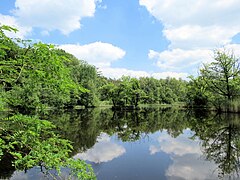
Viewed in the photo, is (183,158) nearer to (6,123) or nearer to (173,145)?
(173,145)

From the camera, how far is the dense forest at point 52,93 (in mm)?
2787

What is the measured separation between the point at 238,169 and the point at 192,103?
42665mm

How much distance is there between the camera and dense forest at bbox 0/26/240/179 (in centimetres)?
279

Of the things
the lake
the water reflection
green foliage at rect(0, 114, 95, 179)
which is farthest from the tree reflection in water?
green foliage at rect(0, 114, 95, 179)

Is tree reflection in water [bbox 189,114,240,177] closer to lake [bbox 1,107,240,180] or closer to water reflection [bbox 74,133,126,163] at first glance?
lake [bbox 1,107,240,180]

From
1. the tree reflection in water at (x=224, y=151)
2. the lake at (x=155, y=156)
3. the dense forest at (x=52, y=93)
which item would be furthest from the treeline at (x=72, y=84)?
the tree reflection in water at (x=224, y=151)

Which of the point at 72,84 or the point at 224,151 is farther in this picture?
the point at 224,151

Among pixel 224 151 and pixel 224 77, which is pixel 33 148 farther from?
pixel 224 77

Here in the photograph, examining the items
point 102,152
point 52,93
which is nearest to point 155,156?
point 102,152

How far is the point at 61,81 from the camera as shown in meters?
2.87

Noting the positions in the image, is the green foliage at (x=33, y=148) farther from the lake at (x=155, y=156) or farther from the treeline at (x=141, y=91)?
the treeline at (x=141, y=91)

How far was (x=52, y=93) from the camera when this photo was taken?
3834 mm

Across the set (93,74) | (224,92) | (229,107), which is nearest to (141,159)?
(229,107)

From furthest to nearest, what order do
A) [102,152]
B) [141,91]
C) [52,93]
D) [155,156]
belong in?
[141,91] → [102,152] → [155,156] → [52,93]
